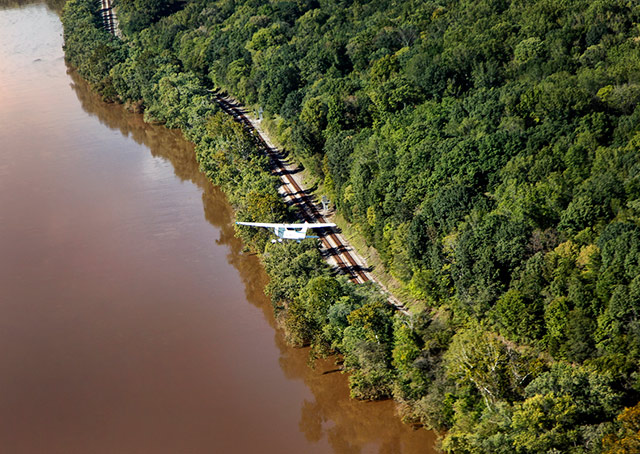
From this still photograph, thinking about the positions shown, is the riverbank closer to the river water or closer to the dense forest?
the dense forest

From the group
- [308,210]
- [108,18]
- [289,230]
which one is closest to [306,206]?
[308,210]

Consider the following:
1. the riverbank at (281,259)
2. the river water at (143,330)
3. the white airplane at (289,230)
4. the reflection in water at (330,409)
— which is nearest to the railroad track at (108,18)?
the riverbank at (281,259)

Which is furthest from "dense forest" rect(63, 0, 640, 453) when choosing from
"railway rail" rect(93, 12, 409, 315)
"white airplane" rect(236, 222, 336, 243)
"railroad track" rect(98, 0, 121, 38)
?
"railroad track" rect(98, 0, 121, 38)

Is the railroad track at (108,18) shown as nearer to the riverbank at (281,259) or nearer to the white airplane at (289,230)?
the riverbank at (281,259)

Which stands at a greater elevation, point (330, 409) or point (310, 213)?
point (330, 409)

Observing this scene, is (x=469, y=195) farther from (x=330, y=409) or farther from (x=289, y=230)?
(x=330, y=409)

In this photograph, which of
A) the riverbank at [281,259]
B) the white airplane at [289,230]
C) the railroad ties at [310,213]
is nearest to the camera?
the riverbank at [281,259]
